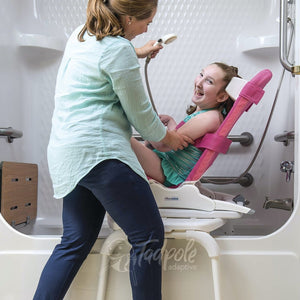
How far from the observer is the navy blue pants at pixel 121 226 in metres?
1.01

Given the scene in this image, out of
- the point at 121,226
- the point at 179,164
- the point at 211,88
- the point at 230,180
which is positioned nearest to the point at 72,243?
the point at 121,226

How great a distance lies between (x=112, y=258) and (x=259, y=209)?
0.88 m

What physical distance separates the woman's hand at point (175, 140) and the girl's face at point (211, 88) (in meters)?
0.22

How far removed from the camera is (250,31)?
6.22ft

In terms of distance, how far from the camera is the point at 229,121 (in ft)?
4.14

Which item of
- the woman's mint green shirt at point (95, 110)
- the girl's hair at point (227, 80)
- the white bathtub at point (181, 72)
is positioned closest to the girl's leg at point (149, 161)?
the woman's mint green shirt at point (95, 110)

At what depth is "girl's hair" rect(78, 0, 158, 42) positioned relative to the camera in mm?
1040

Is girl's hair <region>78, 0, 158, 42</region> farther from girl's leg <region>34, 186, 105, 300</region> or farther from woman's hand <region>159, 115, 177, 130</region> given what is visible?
woman's hand <region>159, 115, 177, 130</region>

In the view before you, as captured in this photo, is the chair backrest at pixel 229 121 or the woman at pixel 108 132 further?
the chair backrest at pixel 229 121

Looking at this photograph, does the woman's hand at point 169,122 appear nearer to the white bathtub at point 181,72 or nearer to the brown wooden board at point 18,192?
the white bathtub at point 181,72

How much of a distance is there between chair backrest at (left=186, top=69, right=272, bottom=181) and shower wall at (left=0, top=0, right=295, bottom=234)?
0.60 m

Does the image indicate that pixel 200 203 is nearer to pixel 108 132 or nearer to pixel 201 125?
pixel 201 125

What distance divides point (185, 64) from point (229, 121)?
73 centimetres

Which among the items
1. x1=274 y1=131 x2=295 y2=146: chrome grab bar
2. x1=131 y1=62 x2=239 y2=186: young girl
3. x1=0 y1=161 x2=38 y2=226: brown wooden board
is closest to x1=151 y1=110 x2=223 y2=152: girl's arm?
x1=131 y1=62 x2=239 y2=186: young girl
